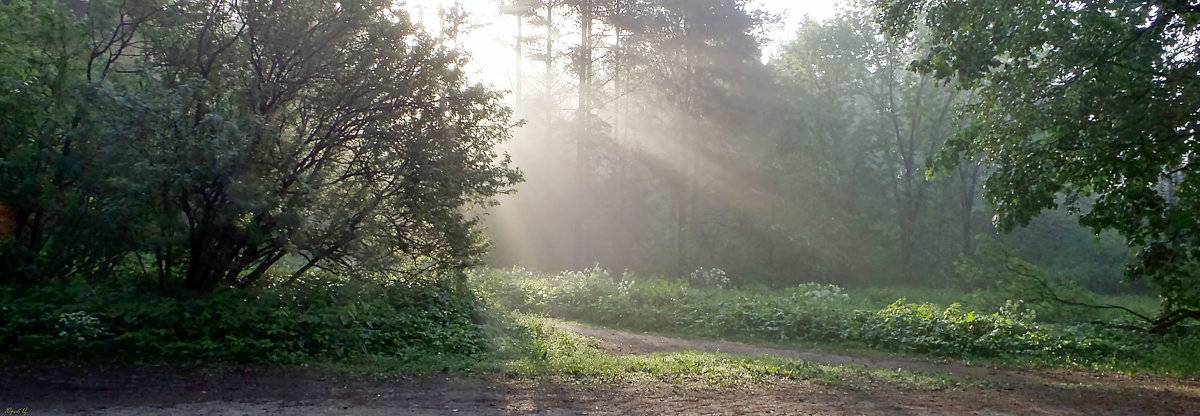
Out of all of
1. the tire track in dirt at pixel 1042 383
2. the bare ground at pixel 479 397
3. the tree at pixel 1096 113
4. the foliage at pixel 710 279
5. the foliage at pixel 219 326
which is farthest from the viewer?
the foliage at pixel 710 279

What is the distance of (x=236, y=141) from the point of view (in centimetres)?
870

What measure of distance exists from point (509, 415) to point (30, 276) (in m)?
6.45

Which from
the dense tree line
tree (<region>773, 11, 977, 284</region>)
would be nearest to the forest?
the dense tree line

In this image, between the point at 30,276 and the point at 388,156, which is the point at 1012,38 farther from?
the point at 30,276

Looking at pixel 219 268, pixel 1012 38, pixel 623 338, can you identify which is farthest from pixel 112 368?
pixel 1012 38

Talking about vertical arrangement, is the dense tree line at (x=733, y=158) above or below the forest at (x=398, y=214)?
above

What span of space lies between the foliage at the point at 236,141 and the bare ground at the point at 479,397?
71.5 inches

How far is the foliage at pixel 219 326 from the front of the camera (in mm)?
8734

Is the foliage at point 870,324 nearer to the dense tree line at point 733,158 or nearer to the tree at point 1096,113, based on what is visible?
the tree at point 1096,113

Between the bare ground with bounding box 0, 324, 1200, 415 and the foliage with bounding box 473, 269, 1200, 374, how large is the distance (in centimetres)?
288

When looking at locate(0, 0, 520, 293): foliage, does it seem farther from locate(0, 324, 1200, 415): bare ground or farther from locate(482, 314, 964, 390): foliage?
locate(482, 314, 964, 390): foliage

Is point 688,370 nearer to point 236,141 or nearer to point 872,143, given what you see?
point 236,141

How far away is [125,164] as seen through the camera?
8.61 m

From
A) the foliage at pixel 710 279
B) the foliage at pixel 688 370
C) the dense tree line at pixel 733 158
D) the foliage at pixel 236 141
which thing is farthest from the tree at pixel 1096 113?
the dense tree line at pixel 733 158
